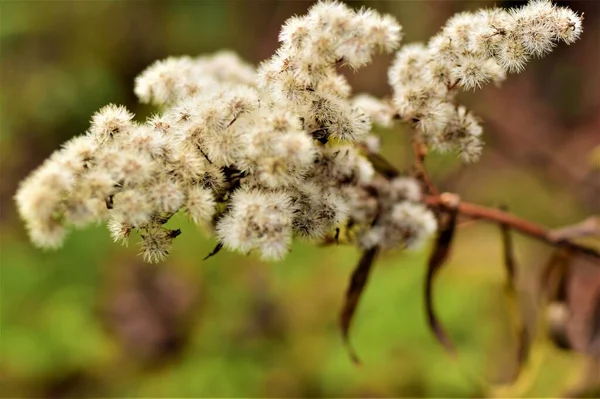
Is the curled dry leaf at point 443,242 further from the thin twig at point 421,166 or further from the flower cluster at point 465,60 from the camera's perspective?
the flower cluster at point 465,60

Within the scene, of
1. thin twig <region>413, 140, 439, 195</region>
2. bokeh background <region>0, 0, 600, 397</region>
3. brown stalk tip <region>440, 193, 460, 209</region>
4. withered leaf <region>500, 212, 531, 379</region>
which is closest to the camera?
thin twig <region>413, 140, 439, 195</region>

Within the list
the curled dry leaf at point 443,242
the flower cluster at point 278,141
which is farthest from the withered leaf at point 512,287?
the flower cluster at point 278,141

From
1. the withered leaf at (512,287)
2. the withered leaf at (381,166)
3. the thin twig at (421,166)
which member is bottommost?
the withered leaf at (512,287)

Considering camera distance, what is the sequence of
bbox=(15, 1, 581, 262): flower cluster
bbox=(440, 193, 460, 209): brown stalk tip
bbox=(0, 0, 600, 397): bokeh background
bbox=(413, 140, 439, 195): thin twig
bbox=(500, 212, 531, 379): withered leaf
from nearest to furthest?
bbox=(15, 1, 581, 262): flower cluster, bbox=(413, 140, 439, 195): thin twig, bbox=(440, 193, 460, 209): brown stalk tip, bbox=(500, 212, 531, 379): withered leaf, bbox=(0, 0, 600, 397): bokeh background

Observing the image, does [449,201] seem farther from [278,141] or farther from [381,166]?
[278,141]

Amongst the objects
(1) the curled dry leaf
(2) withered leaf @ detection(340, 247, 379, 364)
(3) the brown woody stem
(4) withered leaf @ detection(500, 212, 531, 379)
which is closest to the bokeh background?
(4) withered leaf @ detection(500, 212, 531, 379)

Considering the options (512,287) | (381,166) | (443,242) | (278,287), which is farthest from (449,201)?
(278,287)

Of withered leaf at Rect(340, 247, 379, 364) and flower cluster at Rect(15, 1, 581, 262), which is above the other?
flower cluster at Rect(15, 1, 581, 262)

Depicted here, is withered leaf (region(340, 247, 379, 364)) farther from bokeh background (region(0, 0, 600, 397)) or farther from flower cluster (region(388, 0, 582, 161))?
bokeh background (region(0, 0, 600, 397))
